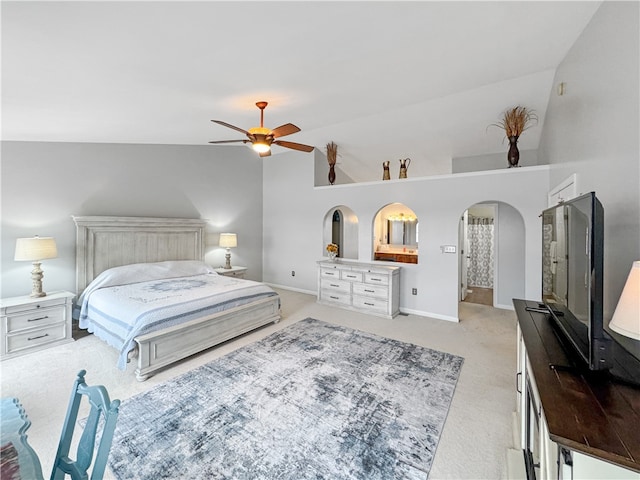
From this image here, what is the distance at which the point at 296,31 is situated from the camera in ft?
7.06

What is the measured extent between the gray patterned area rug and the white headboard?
8.66 feet

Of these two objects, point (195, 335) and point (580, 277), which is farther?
point (195, 335)

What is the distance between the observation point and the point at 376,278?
4.70 m

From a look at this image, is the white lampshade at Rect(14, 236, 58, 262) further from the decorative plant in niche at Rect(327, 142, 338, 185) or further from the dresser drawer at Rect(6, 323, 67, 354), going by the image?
the decorative plant in niche at Rect(327, 142, 338, 185)

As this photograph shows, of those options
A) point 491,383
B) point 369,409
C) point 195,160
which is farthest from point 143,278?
point 491,383

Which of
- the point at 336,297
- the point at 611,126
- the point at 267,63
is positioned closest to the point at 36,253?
the point at 267,63

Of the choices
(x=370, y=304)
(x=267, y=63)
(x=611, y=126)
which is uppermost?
(x=267, y=63)

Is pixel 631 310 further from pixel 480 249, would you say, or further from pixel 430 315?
pixel 480 249

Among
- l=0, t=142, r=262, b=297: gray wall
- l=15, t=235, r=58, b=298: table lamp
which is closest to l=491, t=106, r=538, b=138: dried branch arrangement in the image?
l=0, t=142, r=262, b=297: gray wall

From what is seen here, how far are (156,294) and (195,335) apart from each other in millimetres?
853

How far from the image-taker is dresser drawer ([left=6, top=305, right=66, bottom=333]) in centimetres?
308

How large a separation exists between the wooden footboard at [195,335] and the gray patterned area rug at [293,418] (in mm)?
310

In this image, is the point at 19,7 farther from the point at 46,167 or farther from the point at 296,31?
the point at 46,167

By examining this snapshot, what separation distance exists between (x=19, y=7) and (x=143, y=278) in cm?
341
